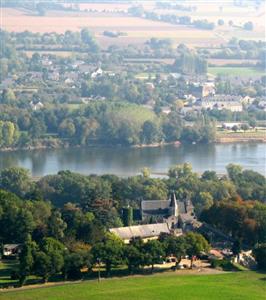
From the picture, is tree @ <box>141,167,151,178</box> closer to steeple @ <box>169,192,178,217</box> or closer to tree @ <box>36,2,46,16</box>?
steeple @ <box>169,192,178,217</box>

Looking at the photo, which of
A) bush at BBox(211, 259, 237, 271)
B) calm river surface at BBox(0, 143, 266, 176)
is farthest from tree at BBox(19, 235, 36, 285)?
calm river surface at BBox(0, 143, 266, 176)

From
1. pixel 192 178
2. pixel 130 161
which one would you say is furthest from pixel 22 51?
pixel 192 178

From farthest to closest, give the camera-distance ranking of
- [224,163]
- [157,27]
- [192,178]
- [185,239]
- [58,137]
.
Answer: [157,27]
[58,137]
[224,163]
[192,178]
[185,239]

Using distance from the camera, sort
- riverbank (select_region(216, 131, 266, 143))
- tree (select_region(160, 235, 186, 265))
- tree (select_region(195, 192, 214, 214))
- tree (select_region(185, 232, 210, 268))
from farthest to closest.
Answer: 1. riverbank (select_region(216, 131, 266, 143))
2. tree (select_region(195, 192, 214, 214))
3. tree (select_region(185, 232, 210, 268))
4. tree (select_region(160, 235, 186, 265))

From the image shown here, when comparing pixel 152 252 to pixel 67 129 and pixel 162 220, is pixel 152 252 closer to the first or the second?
pixel 162 220

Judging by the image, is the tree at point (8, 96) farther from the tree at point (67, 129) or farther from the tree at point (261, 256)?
the tree at point (261, 256)

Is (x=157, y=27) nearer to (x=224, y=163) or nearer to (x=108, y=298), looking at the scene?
(x=224, y=163)

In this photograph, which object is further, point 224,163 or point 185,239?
point 224,163
